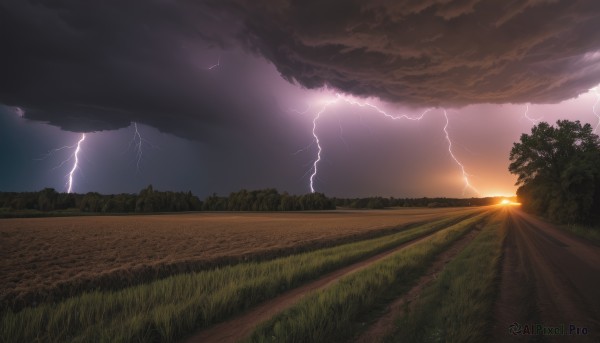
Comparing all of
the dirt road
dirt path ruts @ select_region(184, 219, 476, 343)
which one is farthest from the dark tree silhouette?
dirt path ruts @ select_region(184, 219, 476, 343)

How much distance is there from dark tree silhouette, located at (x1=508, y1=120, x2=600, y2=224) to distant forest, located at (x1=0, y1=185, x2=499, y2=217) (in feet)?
344

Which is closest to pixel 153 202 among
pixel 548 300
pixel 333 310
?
pixel 333 310

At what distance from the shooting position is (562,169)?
35.7 meters

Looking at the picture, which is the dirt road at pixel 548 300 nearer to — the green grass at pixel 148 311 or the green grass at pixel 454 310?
the green grass at pixel 454 310

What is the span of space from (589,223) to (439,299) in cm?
3522

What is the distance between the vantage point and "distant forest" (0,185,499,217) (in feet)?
373

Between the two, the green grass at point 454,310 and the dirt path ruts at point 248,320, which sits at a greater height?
the green grass at point 454,310

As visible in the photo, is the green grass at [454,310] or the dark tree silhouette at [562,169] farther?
the dark tree silhouette at [562,169]

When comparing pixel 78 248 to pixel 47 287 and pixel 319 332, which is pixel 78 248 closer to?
pixel 47 287

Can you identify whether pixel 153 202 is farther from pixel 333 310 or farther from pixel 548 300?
pixel 548 300

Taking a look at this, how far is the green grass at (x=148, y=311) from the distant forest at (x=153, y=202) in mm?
114379

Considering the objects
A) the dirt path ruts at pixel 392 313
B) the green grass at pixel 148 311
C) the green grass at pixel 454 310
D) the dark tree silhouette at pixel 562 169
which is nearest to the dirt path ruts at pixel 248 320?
the green grass at pixel 148 311

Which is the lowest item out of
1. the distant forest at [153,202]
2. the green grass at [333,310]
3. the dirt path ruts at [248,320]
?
the dirt path ruts at [248,320]

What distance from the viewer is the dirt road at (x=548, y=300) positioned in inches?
217
